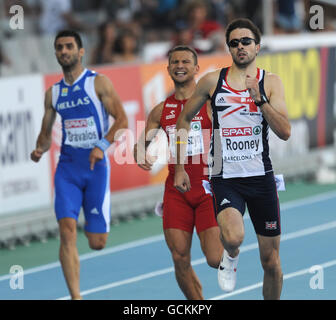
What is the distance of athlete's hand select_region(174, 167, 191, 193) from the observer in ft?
28.5

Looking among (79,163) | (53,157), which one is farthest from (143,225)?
(79,163)

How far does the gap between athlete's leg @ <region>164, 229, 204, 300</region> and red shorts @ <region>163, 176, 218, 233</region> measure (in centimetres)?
10

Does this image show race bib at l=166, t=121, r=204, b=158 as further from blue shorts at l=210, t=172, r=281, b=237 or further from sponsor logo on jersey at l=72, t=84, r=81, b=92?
sponsor logo on jersey at l=72, t=84, r=81, b=92

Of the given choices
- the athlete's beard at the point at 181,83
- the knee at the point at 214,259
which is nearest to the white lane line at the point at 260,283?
the knee at the point at 214,259

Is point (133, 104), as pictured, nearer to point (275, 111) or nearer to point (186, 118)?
point (186, 118)

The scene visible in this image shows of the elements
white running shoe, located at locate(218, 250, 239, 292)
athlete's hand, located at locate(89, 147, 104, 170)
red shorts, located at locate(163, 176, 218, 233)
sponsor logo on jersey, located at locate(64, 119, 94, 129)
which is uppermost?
sponsor logo on jersey, located at locate(64, 119, 94, 129)

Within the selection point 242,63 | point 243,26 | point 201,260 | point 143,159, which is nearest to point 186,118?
point 242,63

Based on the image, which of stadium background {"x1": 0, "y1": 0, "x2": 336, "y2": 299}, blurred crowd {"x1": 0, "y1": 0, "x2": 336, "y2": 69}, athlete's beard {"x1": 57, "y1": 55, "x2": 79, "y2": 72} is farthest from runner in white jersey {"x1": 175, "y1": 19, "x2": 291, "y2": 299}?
blurred crowd {"x1": 0, "y1": 0, "x2": 336, "y2": 69}

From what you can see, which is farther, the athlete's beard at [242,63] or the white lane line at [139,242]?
the white lane line at [139,242]

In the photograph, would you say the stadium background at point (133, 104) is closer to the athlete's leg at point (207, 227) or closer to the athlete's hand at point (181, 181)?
the athlete's leg at point (207, 227)

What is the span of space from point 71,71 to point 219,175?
7.95 ft

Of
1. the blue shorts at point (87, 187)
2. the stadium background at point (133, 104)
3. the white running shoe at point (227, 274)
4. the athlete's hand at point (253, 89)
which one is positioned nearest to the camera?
the athlete's hand at point (253, 89)

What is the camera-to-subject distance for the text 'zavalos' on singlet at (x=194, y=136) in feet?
30.3

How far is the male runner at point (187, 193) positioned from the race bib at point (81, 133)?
108 cm
